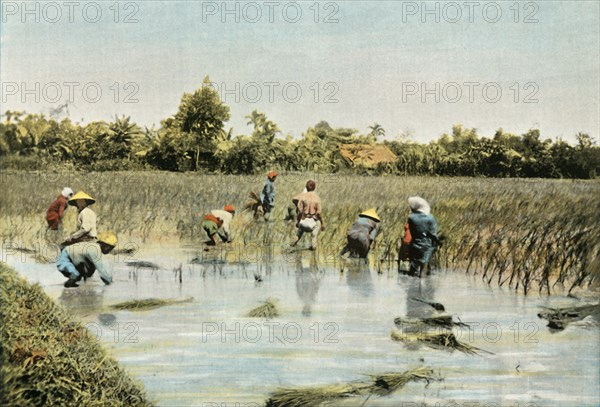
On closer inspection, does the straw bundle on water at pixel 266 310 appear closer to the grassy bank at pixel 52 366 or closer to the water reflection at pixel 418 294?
the water reflection at pixel 418 294

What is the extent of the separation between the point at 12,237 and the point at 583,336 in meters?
6.12

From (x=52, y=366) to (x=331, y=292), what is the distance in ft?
11.0

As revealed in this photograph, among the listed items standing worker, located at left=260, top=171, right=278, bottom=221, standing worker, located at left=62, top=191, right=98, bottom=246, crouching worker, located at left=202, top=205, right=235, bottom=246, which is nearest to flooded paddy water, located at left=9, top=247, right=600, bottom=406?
standing worker, located at left=62, top=191, right=98, bottom=246

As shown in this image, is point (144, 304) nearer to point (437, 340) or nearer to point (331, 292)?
point (331, 292)

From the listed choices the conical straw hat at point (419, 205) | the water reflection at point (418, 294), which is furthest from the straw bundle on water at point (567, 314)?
the conical straw hat at point (419, 205)

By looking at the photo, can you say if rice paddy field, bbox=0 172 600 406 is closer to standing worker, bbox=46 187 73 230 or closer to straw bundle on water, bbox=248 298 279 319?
straw bundle on water, bbox=248 298 279 319

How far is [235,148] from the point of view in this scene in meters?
10.5

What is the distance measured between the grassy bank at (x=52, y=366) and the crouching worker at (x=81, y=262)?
1.23 meters

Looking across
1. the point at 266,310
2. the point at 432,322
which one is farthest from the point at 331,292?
the point at 432,322

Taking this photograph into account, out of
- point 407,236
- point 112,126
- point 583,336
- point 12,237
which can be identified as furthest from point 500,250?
point 12,237

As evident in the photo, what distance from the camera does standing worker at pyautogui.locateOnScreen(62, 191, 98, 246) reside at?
8.80 m

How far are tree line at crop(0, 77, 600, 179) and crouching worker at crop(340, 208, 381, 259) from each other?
974 millimetres

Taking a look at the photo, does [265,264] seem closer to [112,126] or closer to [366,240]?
[366,240]

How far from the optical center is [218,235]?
10914mm
